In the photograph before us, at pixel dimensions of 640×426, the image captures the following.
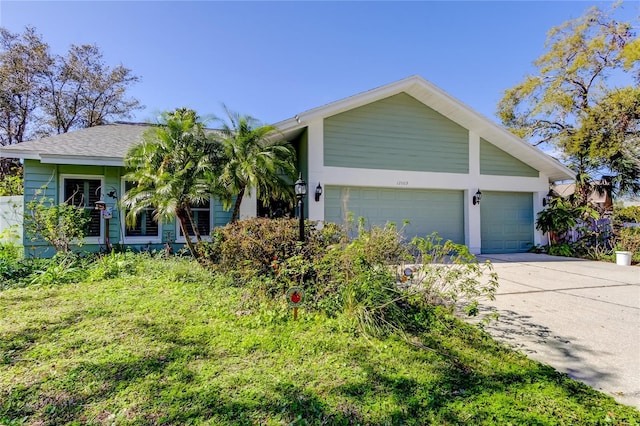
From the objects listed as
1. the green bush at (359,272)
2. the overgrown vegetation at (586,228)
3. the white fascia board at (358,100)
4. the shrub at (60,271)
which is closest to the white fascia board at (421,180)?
the overgrown vegetation at (586,228)

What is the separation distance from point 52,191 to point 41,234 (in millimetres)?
1691

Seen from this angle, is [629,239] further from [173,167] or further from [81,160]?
Answer: [81,160]

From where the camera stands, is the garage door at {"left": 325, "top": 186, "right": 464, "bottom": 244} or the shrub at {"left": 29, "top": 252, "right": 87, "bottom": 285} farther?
the garage door at {"left": 325, "top": 186, "right": 464, "bottom": 244}

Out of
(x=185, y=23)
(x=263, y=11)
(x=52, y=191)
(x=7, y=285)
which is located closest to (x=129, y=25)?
(x=185, y=23)

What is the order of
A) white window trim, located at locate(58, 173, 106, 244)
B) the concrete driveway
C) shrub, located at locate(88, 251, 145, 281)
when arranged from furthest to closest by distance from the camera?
white window trim, located at locate(58, 173, 106, 244) < shrub, located at locate(88, 251, 145, 281) < the concrete driveway

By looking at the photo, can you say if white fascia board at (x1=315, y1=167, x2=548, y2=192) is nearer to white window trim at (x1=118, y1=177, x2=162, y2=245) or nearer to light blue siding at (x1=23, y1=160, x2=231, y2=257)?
light blue siding at (x1=23, y1=160, x2=231, y2=257)

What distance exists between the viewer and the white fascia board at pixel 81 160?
733 cm

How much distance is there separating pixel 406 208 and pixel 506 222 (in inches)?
162

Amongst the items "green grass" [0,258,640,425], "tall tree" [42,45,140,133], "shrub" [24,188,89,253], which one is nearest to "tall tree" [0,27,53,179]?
"tall tree" [42,45,140,133]

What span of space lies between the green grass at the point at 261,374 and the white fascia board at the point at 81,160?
4.65 metres

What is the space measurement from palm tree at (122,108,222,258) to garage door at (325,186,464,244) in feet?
12.4

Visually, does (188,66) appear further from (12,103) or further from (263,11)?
(12,103)

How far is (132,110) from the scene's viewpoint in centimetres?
1973

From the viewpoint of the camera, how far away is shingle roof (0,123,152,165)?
7.40 meters
